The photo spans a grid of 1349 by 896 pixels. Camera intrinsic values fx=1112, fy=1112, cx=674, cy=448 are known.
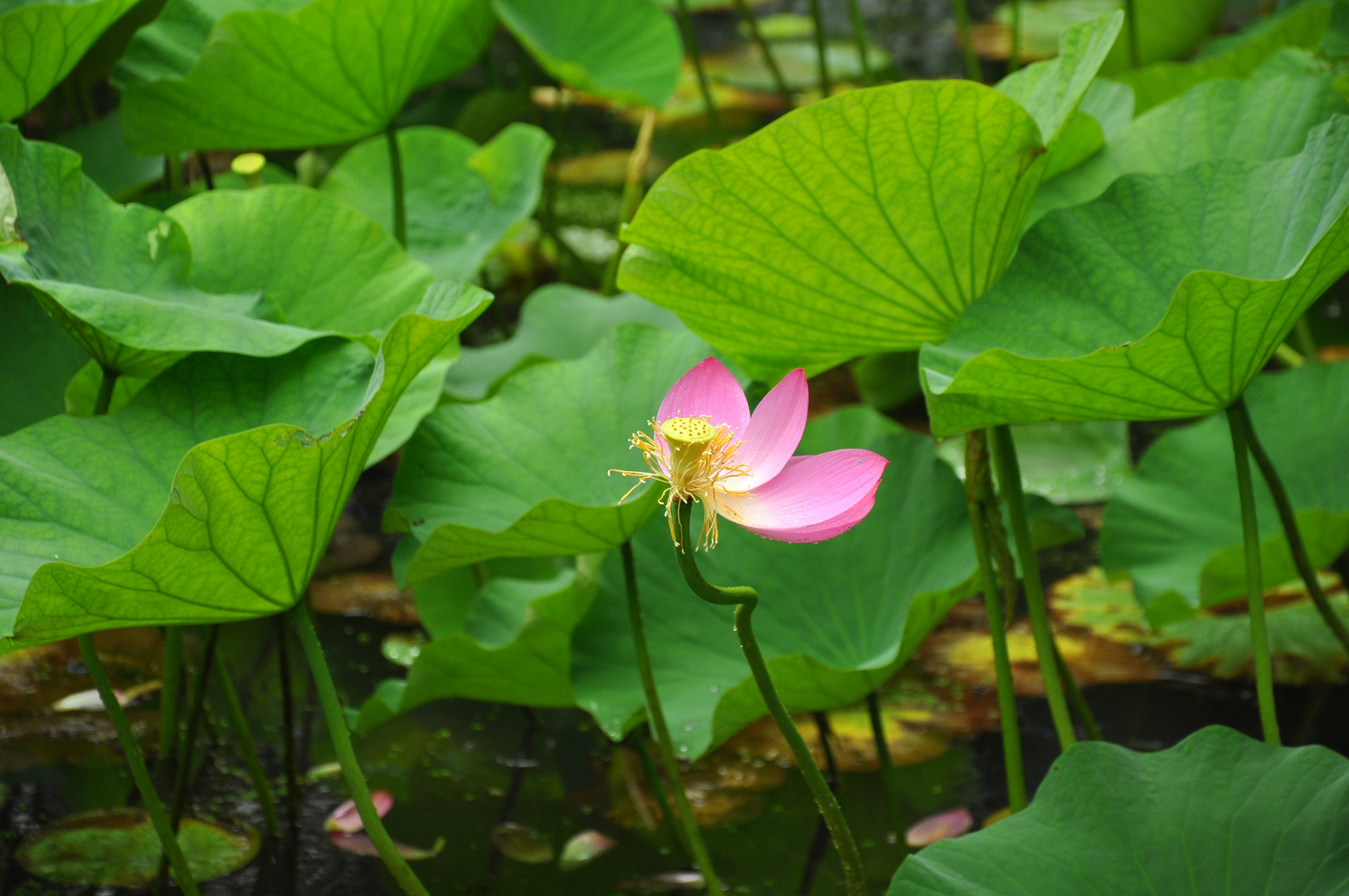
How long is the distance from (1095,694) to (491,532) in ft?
2.68

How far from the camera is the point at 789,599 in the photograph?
1080 mm

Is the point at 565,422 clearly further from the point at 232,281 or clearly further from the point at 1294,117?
the point at 1294,117

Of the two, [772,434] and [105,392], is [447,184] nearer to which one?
[105,392]

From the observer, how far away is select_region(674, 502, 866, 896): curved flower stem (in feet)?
1.61

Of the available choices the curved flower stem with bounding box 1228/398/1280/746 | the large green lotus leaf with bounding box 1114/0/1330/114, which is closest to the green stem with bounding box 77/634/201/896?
the curved flower stem with bounding box 1228/398/1280/746

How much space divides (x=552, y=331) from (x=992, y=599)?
84 centimetres

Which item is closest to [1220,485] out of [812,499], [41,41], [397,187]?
[812,499]

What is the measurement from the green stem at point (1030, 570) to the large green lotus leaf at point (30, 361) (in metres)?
0.86

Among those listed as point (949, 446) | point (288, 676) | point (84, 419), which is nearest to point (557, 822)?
point (288, 676)

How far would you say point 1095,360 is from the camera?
2.37 ft

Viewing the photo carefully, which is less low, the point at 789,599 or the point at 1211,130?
the point at 1211,130

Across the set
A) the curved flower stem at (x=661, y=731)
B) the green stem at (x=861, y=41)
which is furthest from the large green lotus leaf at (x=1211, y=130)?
the green stem at (x=861, y=41)

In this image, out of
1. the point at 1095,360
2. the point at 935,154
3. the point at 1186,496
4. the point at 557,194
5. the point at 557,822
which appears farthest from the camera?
the point at 557,194

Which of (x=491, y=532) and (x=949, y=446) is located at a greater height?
(x=949, y=446)
